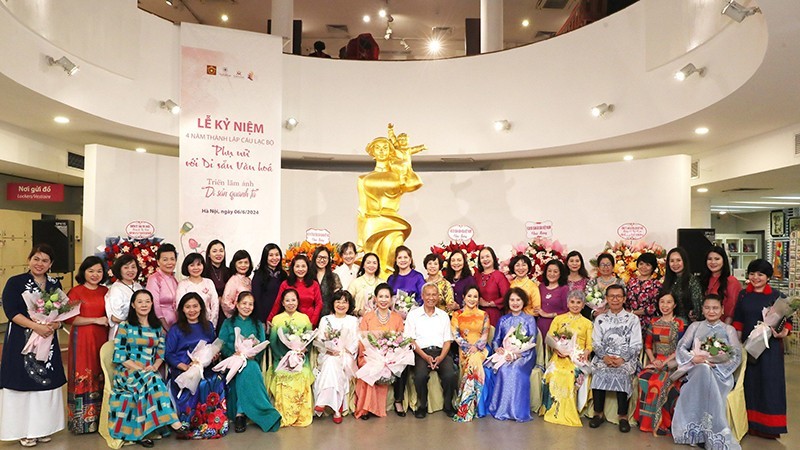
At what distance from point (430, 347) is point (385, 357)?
43 cm

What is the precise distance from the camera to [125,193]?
8.45 meters

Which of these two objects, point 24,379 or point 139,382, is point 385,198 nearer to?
point 139,382

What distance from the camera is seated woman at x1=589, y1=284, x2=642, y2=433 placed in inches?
185

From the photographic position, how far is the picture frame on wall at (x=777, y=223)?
13492mm

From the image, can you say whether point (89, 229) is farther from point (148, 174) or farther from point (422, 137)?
point (422, 137)

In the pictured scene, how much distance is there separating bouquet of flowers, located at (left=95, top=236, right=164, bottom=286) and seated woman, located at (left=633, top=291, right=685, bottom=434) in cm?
558

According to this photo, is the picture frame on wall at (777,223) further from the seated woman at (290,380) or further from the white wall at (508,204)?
the seated woman at (290,380)

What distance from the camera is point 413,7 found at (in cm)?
1274

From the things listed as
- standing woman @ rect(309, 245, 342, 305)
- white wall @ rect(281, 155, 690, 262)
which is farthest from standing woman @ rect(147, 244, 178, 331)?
white wall @ rect(281, 155, 690, 262)

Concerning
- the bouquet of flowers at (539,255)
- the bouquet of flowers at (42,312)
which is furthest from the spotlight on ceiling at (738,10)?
the bouquet of flowers at (42,312)

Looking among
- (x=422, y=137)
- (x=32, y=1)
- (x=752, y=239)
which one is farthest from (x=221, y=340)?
(x=752, y=239)

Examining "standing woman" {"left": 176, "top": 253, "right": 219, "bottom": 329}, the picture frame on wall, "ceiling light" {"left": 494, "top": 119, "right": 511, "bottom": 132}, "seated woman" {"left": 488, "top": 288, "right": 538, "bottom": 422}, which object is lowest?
"seated woman" {"left": 488, "top": 288, "right": 538, "bottom": 422}

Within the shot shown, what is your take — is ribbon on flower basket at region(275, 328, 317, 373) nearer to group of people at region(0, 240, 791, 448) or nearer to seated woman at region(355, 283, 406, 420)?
group of people at region(0, 240, 791, 448)

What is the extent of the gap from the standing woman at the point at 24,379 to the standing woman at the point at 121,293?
1.23ft
